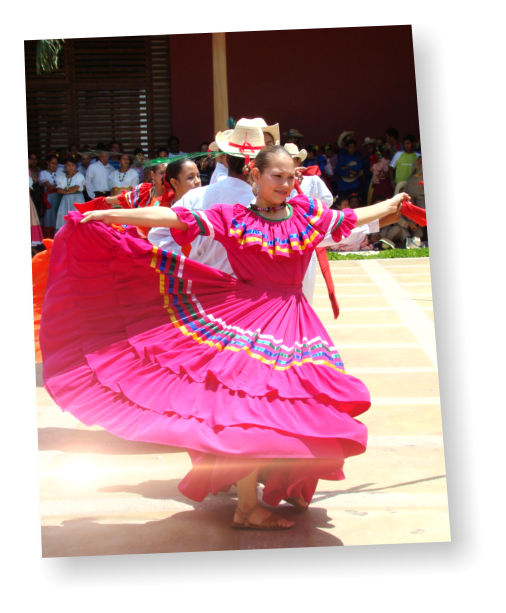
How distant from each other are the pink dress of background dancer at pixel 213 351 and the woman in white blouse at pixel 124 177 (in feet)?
21.1

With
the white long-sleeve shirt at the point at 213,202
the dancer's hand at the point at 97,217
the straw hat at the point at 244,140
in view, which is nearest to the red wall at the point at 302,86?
the straw hat at the point at 244,140

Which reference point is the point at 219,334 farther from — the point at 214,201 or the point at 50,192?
the point at 50,192

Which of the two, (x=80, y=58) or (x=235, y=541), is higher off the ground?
(x=80, y=58)

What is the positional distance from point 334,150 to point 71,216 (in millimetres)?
9601

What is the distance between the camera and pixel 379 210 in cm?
339

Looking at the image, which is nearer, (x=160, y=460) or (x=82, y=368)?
(x=82, y=368)

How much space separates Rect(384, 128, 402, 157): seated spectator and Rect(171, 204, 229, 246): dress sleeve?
9.06 m

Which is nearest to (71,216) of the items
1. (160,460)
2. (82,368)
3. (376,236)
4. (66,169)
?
(82,368)

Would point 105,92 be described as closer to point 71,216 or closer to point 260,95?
point 260,95

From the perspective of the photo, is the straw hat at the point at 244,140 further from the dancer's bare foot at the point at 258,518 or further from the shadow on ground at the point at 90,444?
the dancer's bare foot at the point at 258,518

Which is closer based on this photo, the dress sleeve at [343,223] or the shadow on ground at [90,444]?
the dress sleeve at [343,223]

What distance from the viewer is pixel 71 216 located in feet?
11.3

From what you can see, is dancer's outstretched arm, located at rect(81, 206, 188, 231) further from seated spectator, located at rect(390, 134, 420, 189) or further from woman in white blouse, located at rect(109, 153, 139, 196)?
seated spectator, located at rect(390, 134, 420, 189)

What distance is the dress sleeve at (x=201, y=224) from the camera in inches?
126
